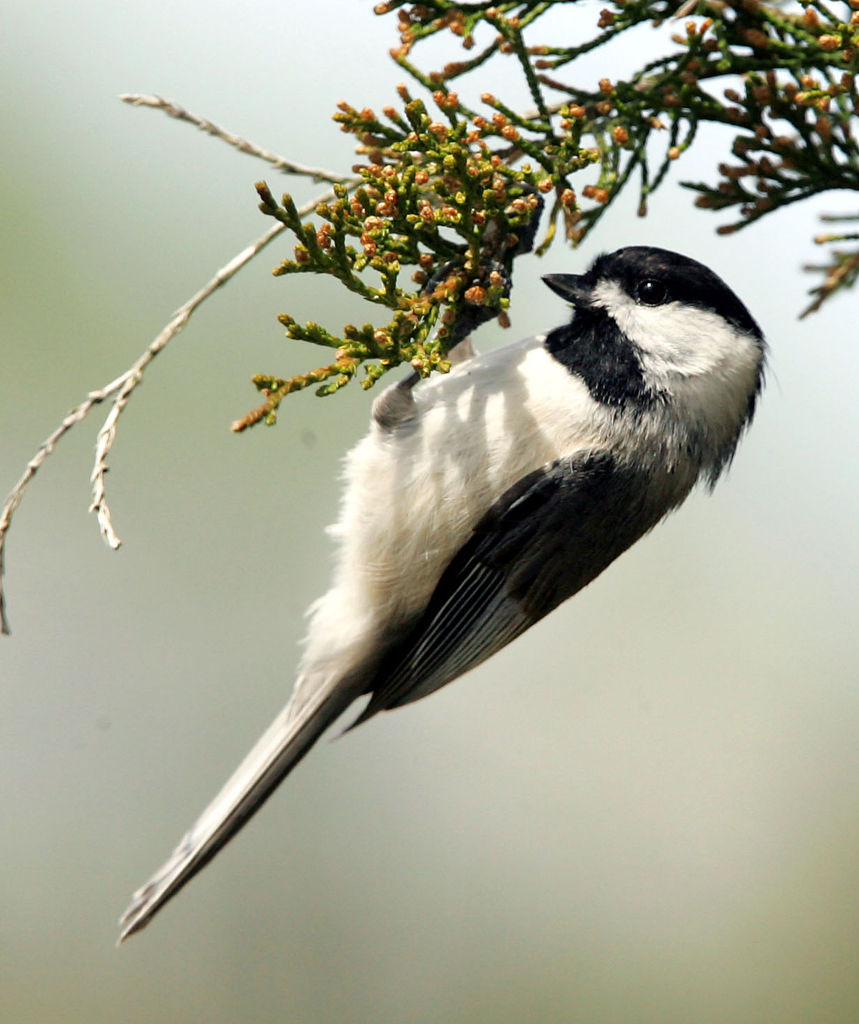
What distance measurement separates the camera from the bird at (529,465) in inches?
89.4

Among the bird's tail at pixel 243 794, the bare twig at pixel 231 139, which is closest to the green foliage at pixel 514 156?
the bare twig at pixel 231 139

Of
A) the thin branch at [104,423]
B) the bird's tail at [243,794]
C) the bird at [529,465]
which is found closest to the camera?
the thin branch at [104,423]

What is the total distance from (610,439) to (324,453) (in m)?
4.56

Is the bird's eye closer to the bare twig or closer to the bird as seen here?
the bird

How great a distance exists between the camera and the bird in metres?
2.27

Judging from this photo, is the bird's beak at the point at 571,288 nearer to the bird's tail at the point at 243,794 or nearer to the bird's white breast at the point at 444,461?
the bird's white breast at the point at 444,461

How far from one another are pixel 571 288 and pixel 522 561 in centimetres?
59

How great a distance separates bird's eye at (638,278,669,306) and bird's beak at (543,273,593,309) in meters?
0.11

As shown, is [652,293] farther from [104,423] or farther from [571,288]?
[104,423]

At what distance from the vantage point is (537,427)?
2.27 meters

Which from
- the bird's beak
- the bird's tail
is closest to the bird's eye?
the bird's beak

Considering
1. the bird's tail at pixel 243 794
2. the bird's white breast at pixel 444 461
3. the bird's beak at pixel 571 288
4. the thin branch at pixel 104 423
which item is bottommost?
the bird's tail at pixel 243 794

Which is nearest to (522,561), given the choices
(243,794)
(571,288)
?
(571,288)

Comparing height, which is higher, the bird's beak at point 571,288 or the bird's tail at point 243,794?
the bird's beak at point 571,288
